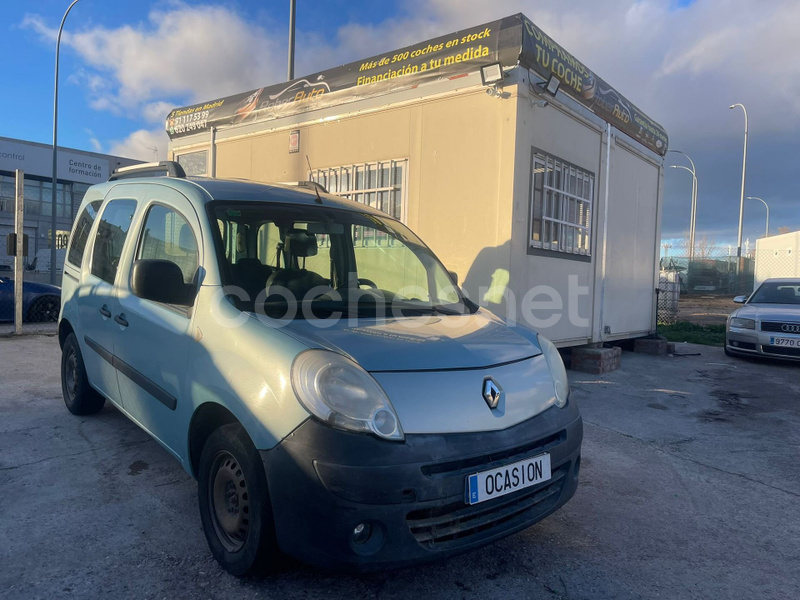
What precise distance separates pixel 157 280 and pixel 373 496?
1.44 m

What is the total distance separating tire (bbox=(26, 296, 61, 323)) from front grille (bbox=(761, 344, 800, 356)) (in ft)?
37.4

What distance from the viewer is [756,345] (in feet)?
28.1

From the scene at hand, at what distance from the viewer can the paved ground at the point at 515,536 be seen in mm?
2393

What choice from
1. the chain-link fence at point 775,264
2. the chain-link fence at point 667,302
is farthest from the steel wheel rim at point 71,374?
the chain-link fence at point 775,264

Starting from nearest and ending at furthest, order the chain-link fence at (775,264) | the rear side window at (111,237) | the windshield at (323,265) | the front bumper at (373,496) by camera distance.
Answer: the front bumper at (373,496) → the windshield at (323,265) → the rear side window at (111,237) → the chain-link fence at (775,264)

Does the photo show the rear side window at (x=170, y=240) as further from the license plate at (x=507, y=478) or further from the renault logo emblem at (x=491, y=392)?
the license plate at (x=507, y=478)

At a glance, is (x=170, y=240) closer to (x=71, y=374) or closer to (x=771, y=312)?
(x=71, y=374)

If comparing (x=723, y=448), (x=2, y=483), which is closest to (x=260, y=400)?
(x=2, y=483)

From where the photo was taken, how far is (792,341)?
322 inches

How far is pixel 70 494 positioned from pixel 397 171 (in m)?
5.22

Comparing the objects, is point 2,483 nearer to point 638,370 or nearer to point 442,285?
point 442,285

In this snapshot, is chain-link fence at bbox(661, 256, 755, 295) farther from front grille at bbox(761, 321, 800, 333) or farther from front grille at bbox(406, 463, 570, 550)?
front grille at bbox(406, 463, 570, 550)

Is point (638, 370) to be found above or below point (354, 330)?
below

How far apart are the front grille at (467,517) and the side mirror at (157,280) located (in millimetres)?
1518
